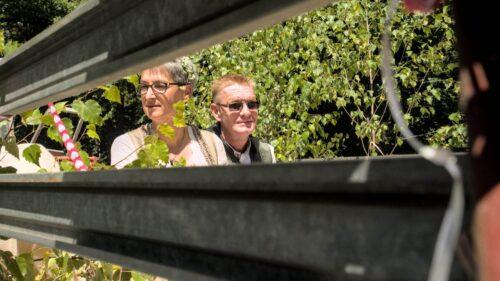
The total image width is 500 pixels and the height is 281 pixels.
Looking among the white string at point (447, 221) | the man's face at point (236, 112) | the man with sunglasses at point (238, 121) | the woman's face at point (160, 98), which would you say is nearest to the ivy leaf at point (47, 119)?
the woman's face at point (160, 98)

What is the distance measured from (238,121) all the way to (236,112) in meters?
0.07

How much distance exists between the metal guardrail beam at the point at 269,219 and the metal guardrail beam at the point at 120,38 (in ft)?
0.53

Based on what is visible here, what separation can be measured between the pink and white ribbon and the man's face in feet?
3.69

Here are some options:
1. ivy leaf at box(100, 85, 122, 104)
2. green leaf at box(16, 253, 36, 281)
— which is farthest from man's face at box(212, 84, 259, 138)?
green leaf at box(16, 253, 36, 281)

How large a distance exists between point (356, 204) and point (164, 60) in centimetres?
44

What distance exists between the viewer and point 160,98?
326 centimetres

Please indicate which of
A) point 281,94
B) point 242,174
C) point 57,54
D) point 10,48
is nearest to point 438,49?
point 281,94

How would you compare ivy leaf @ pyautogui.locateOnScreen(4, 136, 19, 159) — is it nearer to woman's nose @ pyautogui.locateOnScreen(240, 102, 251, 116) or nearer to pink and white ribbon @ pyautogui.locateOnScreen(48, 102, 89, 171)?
pink and white ribbon @ pyautogui.locateOnScreen(48, 102, 89, 171)

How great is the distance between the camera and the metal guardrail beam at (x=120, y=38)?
0.86 meters

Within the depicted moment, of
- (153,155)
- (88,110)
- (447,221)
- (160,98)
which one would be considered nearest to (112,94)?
(88,110)

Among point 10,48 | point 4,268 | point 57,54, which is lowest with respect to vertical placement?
point 4,268

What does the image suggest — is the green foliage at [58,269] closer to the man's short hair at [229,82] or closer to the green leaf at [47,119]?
the green leaf at [47,119]

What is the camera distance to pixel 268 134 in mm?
7559

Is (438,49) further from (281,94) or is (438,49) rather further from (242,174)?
(242,174)
